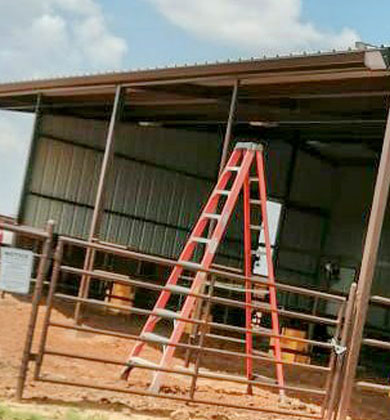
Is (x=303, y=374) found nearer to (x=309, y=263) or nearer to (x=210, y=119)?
(x=210, y=119)

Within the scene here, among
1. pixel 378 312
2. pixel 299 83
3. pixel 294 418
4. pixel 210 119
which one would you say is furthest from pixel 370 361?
pixel 294 418

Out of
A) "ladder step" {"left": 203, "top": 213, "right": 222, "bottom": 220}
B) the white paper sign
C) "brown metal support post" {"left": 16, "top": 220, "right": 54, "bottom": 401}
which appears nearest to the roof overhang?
"ladder step" {"left": 203, "top": 213, "right": 222, "bottom": 220}

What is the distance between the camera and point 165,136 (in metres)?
21.6

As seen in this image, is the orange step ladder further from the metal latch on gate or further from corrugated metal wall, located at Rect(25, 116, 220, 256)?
corrugated metal wall, located at Rect(25, 116, 220, 256)

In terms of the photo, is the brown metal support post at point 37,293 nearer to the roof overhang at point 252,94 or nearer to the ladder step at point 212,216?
the ladder step at point 212,216

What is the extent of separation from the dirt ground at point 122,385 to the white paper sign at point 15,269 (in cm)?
82

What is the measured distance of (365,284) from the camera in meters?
7.71

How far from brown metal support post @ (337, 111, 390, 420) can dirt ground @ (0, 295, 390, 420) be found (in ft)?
2.12

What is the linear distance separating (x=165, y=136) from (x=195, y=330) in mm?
12167

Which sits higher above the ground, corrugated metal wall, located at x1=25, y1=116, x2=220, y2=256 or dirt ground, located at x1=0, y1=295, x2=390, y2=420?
corrugated metal wall, located at x1=25, y1=116, x2=220, y2=256

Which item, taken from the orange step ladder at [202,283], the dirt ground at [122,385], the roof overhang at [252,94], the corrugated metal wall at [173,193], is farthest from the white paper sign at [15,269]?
the corrugated metal wall at [173,193]

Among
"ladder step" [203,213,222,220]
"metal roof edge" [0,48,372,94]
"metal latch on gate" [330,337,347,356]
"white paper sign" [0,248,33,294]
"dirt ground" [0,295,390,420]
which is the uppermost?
"metal roof edge" [0,48,372,94]

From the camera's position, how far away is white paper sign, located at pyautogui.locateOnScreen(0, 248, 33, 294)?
671 cm

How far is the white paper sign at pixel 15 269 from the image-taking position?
6.71 meters
